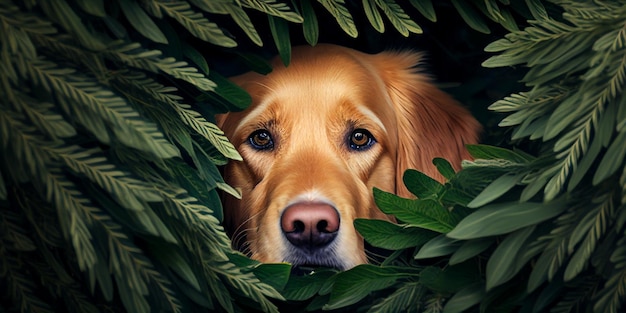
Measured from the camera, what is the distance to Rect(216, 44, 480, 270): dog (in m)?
2.17

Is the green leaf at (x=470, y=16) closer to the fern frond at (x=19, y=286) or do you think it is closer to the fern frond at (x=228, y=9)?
the fern frond at (x=228, y=9)

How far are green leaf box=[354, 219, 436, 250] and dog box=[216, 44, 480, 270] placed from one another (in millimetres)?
235

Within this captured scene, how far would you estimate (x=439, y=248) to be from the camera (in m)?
1.74

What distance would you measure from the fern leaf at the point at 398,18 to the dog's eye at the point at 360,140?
1.64ft

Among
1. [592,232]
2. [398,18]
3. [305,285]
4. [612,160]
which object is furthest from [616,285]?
[398,18]

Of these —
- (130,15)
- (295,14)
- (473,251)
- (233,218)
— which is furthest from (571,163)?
(233,218)

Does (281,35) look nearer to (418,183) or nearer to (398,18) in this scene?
(398,18)

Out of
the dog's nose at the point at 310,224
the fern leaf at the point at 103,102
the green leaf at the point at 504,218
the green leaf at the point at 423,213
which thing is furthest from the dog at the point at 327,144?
the fern leaf at the point at 103,102

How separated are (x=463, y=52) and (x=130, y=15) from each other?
1.18 meters

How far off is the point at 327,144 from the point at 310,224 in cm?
33

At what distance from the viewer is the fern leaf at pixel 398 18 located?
1992 mm

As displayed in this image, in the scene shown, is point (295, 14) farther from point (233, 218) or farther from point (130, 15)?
point (233, 218)

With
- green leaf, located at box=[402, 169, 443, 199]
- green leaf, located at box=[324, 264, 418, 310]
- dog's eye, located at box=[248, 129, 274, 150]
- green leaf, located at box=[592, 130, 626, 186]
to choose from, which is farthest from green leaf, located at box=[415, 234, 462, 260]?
dog's eye, located at box=[248, 129, 274, 150]

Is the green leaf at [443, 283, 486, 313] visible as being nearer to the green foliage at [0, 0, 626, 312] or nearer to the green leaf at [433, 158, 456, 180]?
the green foliage at [0, 0, 626, 312]
